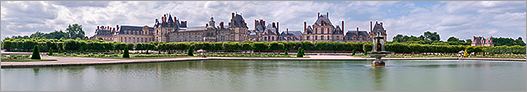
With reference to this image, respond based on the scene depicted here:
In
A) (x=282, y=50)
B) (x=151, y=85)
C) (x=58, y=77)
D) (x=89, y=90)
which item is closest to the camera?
(x=89, y=90)

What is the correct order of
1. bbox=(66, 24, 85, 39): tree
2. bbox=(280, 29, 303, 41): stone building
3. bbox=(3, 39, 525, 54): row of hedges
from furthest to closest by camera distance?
bbox=(66, 24, 85, 39): tree
bbox=(280, 29, 303, 41): stone building
bbox=(3, 39, 525, 54): row of hedges

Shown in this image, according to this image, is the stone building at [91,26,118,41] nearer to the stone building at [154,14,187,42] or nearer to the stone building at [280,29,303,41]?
the stone building at [154,14,187,42]

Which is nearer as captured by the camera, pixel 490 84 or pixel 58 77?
pixel 490 84

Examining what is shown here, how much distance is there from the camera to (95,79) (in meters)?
14.2

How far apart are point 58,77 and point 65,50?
34225mm

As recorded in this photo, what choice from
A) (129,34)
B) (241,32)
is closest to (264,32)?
(241,32)

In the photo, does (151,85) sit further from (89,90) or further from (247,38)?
(247,38)

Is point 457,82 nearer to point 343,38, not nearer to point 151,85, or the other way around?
point 151,85

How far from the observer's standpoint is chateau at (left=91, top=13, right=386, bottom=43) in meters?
81.5

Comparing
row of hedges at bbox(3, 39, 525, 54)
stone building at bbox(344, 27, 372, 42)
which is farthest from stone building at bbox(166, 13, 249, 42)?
row of hedges at bbox(3, 39, 525, 54)

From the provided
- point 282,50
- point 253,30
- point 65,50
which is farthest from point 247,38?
point 65,50

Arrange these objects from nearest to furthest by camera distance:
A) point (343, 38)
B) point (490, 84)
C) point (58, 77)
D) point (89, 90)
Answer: point (89, 90) < point (490, 84) < point (58, 77) < point (343, 38)

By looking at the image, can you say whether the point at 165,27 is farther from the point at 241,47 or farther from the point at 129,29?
the point at 241,47

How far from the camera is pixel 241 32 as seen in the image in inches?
3314
